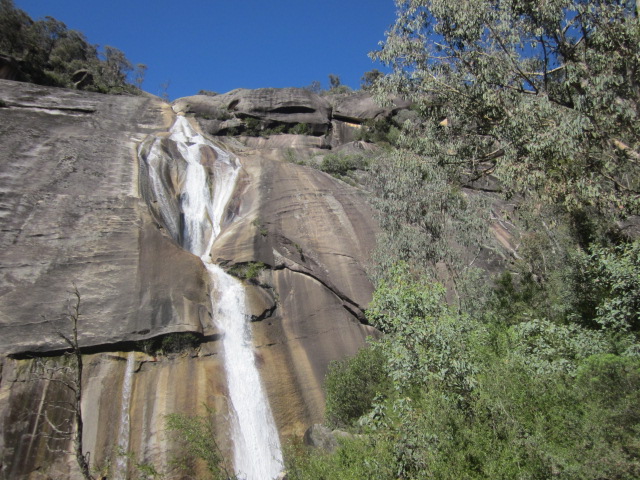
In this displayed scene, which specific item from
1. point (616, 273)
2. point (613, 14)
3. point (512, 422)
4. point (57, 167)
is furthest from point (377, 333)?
point (57, 167)

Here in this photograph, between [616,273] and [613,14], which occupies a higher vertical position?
[613,14]

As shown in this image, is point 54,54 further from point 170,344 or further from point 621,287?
point 621,287

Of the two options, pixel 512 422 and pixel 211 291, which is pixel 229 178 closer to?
pixel 211 291

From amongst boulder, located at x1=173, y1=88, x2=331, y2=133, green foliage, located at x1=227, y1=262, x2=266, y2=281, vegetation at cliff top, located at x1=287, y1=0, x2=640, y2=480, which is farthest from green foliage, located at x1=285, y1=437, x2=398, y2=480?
boulder, located at x1=173, y1=88, x2=331, y2=133

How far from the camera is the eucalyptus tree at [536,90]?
440 inches

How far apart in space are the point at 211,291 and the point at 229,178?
8145mm

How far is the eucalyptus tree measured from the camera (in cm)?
1119

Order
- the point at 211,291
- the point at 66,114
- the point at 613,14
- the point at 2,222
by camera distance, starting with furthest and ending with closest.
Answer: the point at 66,114 → the point at 211,291 → the point at 2,222 → the point at 613,14

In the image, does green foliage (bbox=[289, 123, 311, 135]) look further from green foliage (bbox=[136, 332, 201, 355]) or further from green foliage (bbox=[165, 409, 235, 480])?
green foliage (bbox=[165, 409, 235, 480])

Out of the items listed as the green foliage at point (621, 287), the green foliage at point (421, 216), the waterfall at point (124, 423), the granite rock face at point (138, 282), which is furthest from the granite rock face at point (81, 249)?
the green foliage at point (621, 287)

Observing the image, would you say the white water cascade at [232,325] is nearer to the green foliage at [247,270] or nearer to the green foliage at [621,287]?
the green foliage at [247,270]

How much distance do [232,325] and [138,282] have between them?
10.2 feet

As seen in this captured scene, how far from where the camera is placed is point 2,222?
43.1ft

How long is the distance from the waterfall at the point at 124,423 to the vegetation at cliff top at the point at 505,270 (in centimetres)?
406
